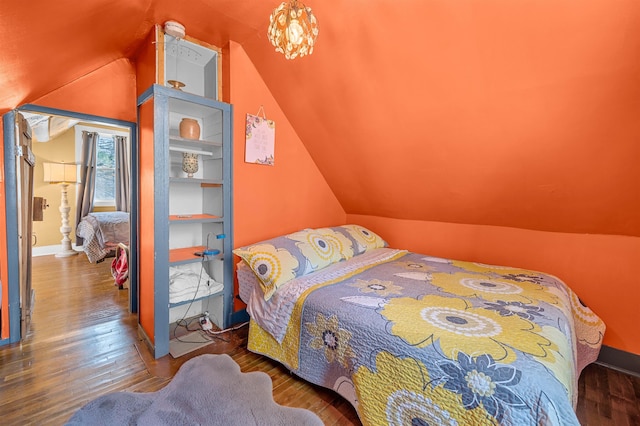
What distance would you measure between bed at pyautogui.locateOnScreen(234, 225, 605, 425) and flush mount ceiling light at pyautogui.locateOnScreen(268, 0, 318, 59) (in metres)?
1.31

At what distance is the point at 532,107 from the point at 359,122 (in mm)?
1200

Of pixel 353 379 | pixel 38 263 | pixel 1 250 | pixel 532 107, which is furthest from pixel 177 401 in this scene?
pixel 38 263

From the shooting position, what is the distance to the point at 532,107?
5.44ft

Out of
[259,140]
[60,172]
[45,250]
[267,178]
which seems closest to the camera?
[259,140]

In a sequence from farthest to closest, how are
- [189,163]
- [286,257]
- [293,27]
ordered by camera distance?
[189,163], [286,257], [293,27]

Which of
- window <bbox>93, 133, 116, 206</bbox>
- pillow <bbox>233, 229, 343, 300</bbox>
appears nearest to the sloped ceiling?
pillow <bbox>233, 229, 343, 300</bbox>

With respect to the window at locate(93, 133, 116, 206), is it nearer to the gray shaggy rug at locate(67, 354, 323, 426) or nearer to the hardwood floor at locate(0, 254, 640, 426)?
the hardwood floor at locate(0, 254, 640, 426)

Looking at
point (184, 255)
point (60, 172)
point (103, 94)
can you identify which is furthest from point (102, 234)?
point (184, 255)

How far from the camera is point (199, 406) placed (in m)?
0.98

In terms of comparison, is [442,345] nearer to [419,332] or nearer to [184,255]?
[419,332]

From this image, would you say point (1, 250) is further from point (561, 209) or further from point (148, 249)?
point (561, 209)

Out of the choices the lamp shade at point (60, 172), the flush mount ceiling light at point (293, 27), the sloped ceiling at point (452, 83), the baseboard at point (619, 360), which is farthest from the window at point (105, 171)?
the baseboard at point (619, 360)

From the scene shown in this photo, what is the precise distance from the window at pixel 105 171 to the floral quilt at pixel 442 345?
218 inches

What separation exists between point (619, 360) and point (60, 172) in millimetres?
7422
